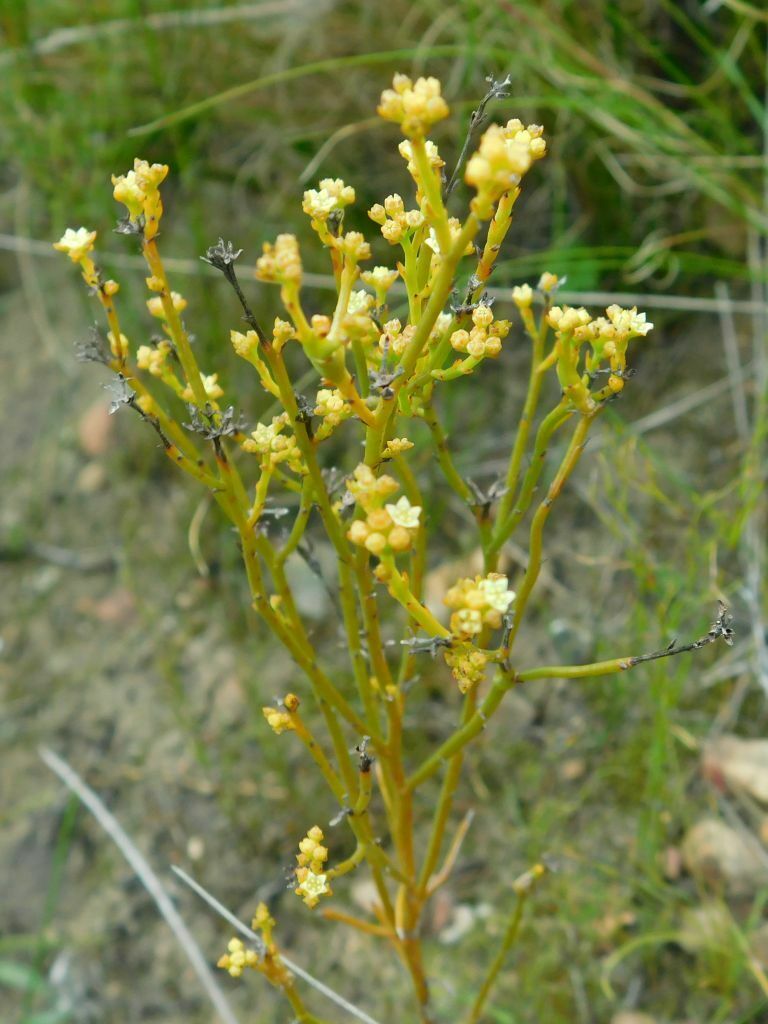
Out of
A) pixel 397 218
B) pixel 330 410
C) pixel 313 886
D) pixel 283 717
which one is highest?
pixel 397 218

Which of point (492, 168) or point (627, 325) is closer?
point (492, 168)

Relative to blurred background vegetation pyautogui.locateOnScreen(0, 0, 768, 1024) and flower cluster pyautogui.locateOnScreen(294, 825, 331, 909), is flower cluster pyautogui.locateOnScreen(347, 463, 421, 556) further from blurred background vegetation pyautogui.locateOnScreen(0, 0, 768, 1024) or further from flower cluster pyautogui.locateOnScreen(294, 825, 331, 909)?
blurred background vegetation pyautogui.locateOnScreen(0, 0, 768, 1024)

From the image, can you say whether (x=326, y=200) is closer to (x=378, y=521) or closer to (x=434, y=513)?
(x=378, y=521)

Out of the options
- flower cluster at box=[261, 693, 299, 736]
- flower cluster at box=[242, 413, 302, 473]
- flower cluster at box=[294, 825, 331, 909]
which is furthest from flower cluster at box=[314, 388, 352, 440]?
flower cluster at box=[294, 825, 331, 909]

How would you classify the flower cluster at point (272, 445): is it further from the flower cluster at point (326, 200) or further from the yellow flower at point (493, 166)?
the yellow flower at point (493, 166)

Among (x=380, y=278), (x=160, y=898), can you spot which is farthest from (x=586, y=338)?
(x=160, y=898)

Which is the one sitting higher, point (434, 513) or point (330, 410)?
point (330, 410)
